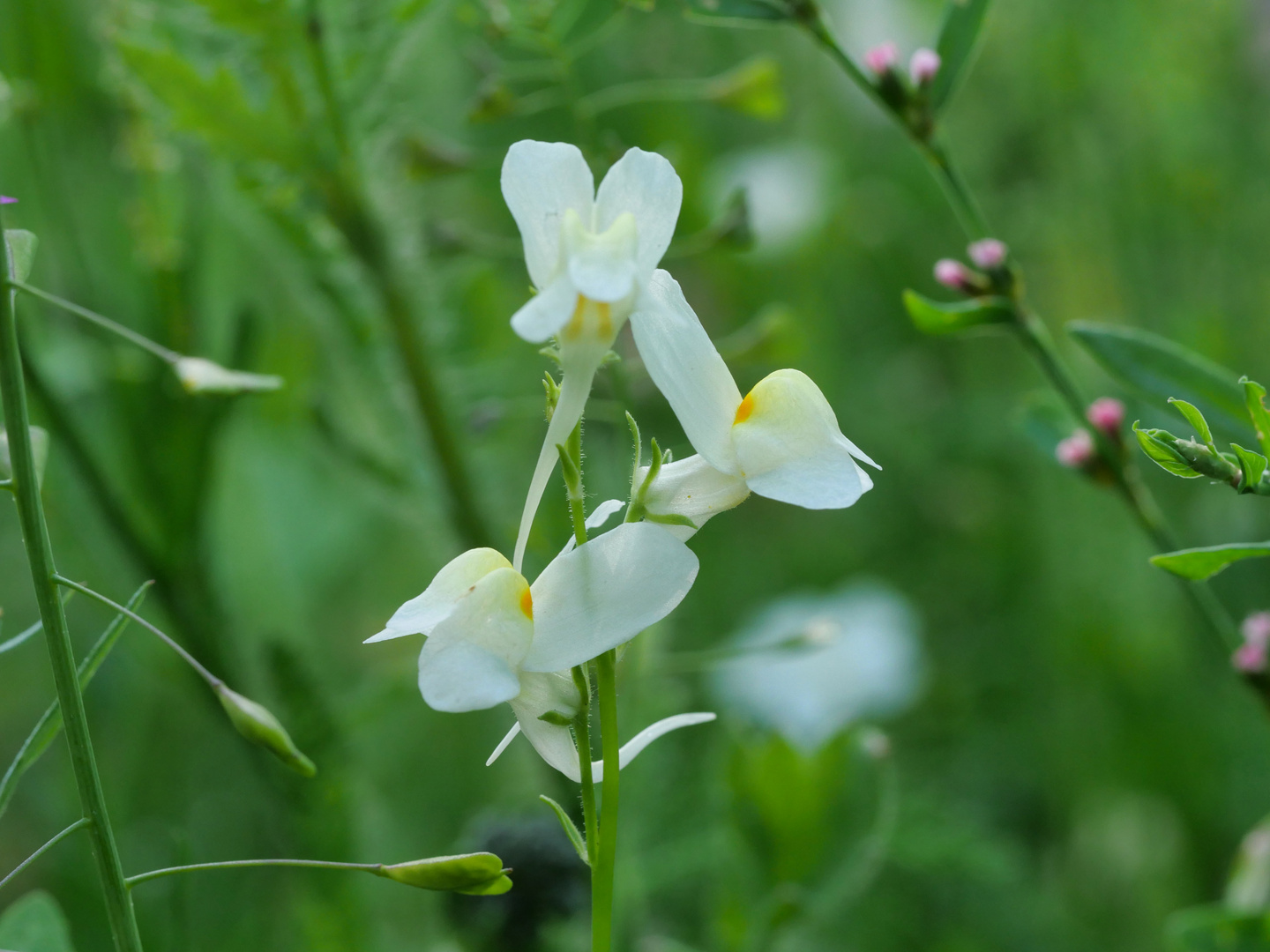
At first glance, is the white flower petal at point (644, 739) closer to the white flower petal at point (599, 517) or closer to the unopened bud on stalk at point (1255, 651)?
the white flower petal at point (599, 517)

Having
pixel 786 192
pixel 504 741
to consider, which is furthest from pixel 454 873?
pixel 786 192

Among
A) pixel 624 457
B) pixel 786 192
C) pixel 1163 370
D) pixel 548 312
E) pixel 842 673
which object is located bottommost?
pixel 842 673

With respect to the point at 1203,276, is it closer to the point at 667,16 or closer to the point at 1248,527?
the point at 1248,527

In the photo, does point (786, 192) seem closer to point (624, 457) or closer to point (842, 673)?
point (842, 673)

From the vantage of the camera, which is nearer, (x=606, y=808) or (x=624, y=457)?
(x=606, y=808)

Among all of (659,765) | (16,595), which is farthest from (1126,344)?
(16,595)

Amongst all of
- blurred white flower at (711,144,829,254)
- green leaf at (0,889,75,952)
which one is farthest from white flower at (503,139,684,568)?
blurred white flower at (711,144,829,254)

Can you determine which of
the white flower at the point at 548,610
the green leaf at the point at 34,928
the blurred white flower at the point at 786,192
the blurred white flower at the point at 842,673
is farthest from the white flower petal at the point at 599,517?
the blurred white flower at the point at 786,192
